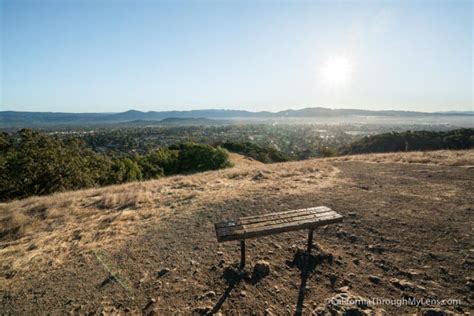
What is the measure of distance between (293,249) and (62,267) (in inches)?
188

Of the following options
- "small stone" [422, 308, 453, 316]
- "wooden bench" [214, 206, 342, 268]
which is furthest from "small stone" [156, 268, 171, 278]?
"small stone" [422, 308, 453, 316]

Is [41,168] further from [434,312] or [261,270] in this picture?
[434,312]

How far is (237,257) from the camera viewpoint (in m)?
5.05

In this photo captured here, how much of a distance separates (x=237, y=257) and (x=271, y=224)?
108cm

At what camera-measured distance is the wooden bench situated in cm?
430

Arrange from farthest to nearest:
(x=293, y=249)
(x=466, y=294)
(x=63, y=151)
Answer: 1. (x=63, y=151)
2. (x=293, y=249)
3. (x=466, y=294)

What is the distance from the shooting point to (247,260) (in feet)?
16.1

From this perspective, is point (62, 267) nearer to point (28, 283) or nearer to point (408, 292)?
point (28, 283)

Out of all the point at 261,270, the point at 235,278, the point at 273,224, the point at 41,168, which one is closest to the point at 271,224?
the point at 273,224

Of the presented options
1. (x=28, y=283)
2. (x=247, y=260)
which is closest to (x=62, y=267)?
(x=28, y=283)

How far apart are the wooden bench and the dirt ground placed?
2.26ft

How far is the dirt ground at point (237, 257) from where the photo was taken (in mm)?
3836

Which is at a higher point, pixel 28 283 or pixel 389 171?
pixel 389 171

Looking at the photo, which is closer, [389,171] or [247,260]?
[247,260]
